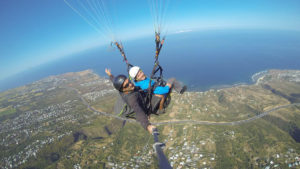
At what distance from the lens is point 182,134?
3068 inches

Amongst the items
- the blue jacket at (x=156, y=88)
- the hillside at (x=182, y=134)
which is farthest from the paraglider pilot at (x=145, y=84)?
the hillside at (x=182, y=134)

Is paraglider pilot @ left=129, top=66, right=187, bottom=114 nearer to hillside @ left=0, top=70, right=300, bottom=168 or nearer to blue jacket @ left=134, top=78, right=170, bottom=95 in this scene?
blue jacket @ left=134, top=78, right=170, bottom=95

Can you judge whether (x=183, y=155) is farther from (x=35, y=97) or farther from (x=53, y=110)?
(x=35, y=97)

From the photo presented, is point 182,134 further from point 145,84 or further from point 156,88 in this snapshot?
point 145,84

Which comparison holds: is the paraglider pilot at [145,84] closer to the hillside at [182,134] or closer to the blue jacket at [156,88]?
the blue jacket at [156,88]

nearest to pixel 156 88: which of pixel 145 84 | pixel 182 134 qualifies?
pixel 145 84

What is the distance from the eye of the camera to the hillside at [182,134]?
6894 centimetres

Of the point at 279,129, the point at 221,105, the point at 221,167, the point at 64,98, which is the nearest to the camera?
the point at 221,167

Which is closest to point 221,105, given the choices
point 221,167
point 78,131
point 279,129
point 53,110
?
point 279,129

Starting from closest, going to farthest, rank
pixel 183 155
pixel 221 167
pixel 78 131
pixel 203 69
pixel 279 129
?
pixel 221 167 → pixel 183 155 → pixel 279 129 → pixel 78 131 → pixel 203 69

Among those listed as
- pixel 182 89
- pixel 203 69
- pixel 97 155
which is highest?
pixel 182 89

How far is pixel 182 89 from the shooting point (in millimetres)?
6473

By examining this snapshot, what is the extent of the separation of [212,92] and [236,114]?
23.4 metres

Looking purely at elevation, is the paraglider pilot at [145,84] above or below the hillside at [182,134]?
above
